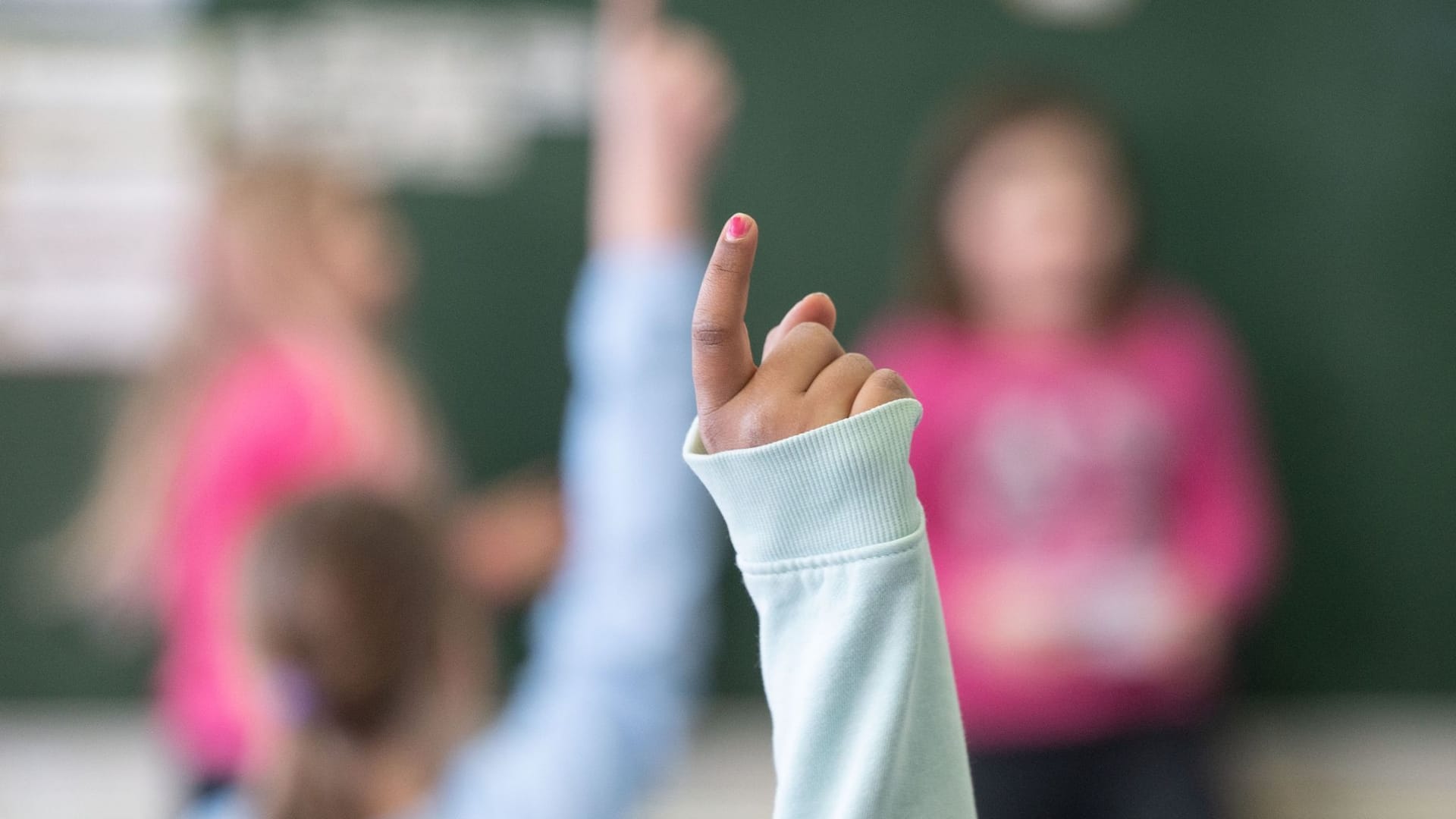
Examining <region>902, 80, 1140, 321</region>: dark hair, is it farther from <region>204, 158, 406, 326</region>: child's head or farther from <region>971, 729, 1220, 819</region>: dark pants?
<region>204, 158, 406, 326</region>: child's head

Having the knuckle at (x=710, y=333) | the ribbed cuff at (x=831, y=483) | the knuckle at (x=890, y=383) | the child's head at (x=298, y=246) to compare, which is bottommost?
the child's head at (x=298, y=246)

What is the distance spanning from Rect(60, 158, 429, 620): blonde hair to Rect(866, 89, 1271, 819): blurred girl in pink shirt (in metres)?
0.81

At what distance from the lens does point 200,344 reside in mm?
1662

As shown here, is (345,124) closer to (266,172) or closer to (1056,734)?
(266,172)

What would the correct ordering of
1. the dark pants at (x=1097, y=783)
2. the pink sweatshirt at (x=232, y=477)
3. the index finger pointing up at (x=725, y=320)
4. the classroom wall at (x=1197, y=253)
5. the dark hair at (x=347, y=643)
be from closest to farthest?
1. the index finger pointing up at (x=725, y=320)
2. the dark hair at (x=347, y=643)
3. the pink sweatshirt at (x=232, y=477)
4. the dark pants at (x=1097, y=783)
5. the classroom wall at (x=1197, y=253)

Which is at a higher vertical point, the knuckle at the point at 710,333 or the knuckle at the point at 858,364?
the knuckle at the point at 710,333

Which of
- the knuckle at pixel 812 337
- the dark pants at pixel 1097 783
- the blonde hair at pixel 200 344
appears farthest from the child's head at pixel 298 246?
the knuckle at pixel 812 337

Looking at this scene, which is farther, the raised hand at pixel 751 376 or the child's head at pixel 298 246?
the child's head at pixel 298 246

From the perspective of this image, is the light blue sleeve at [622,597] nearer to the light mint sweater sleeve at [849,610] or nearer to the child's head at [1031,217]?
the light mint sweater sleeve at [849,610]

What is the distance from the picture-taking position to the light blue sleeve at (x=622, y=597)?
84 centimetres

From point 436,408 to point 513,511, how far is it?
177 millimetres

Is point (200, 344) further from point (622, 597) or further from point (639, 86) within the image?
point (622, 597)

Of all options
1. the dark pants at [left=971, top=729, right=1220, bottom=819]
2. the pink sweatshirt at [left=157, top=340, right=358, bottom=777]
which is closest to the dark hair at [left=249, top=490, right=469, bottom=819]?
the pink sweatshirt at [left=157, top=340, right=358, bottom=777]

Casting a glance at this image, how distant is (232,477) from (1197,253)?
4.14 feet
